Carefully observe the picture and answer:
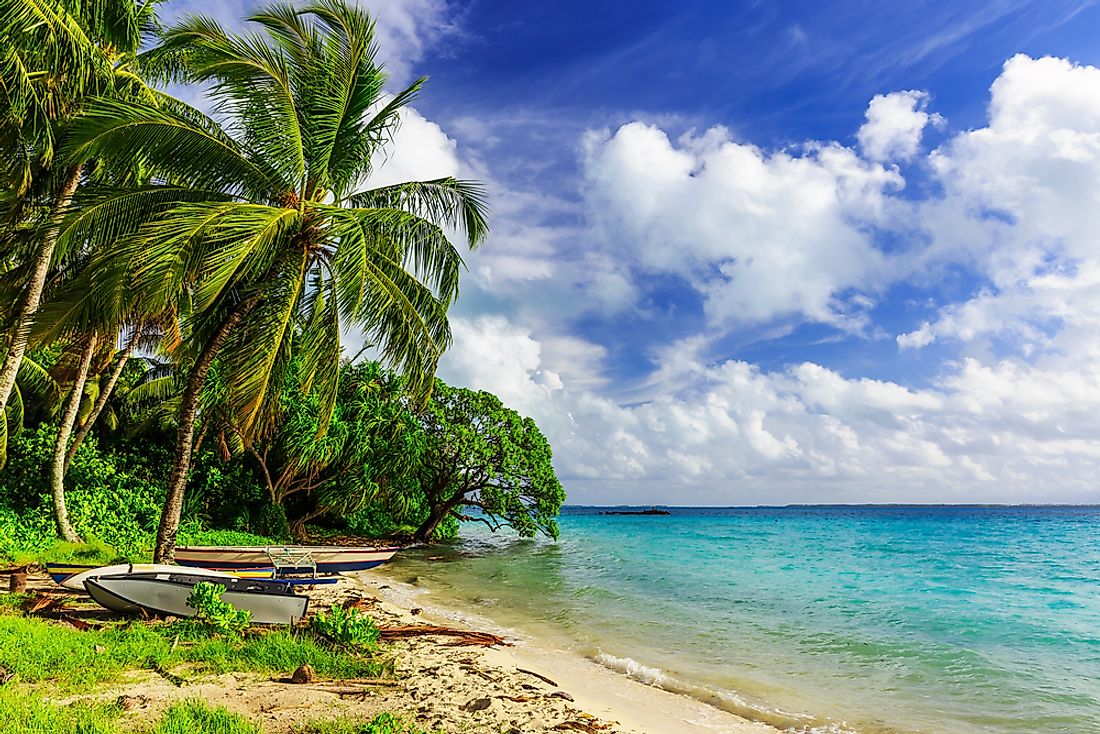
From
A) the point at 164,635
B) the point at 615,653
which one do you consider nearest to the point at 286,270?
the point at 164,635

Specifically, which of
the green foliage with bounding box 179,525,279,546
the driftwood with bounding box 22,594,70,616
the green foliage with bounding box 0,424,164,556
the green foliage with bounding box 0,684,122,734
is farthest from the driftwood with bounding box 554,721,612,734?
the green foliage with bounding box 179,525,279,546

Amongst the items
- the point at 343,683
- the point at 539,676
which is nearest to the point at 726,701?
the point at 539,676

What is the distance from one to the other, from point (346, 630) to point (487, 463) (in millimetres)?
17471

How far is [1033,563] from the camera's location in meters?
26.5

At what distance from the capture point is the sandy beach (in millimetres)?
5359

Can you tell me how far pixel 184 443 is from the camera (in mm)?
9797

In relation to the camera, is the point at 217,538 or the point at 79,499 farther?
the point at 217,538

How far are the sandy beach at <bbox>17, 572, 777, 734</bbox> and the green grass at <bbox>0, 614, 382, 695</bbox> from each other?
234 millimetres

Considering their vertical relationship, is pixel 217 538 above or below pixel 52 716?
below

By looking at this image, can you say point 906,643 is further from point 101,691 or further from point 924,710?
point 101,691

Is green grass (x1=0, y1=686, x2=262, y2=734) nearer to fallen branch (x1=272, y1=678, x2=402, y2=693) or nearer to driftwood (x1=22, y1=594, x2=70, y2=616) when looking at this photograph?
fallen branch (x1=272, y1=678, x2=402, y2=693)

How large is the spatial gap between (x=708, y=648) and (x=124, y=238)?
33.4 feet

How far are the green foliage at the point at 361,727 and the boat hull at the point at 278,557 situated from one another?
7.13 meters

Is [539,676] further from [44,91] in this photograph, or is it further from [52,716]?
[44,91]
